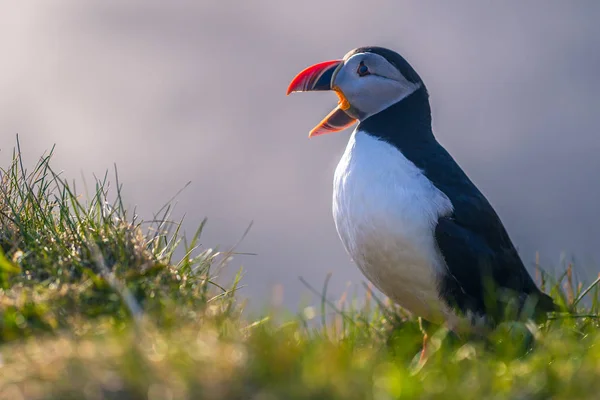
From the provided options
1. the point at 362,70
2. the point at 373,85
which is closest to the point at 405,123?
the point at 373,85

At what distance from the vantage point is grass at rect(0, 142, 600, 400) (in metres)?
2.47

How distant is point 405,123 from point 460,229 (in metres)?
0.87

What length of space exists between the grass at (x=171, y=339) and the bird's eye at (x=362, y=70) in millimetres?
1639

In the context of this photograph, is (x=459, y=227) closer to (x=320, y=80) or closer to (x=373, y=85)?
(x=373, y=85)

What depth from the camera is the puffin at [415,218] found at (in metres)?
4.74

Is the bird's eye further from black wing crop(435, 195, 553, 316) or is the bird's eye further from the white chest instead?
black wing crop(435, 195, 553, 316)

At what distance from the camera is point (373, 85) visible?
210 inches

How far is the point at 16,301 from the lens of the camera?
11.3ft

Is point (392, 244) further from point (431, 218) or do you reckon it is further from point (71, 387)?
point (71, 387)

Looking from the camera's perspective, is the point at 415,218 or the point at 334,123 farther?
the point at 334,123

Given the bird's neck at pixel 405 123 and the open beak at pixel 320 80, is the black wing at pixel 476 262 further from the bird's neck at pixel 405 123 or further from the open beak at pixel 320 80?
the open beak at pixel 320 80

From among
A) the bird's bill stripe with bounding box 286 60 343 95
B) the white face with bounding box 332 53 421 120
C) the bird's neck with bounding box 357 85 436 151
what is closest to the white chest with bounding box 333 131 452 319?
the bird's neck with bounding box 357 85 436 151

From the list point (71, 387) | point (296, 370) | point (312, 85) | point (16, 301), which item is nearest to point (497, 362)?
point (296, 370)

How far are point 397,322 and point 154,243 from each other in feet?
6.24
